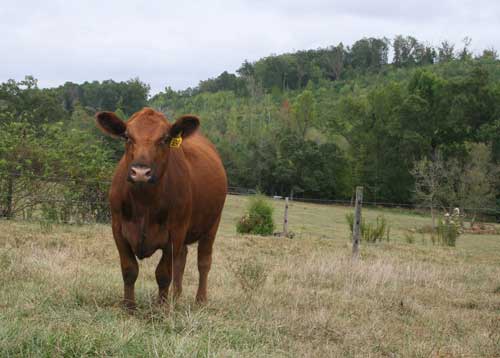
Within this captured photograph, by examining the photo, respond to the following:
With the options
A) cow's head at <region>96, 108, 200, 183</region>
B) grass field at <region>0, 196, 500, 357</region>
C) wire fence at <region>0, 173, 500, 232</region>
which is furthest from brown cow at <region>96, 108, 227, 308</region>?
wire fence at <region>0, 173, 500, 232</region>

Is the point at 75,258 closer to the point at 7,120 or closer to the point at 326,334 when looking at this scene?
the point at 326,334

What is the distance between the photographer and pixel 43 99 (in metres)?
43.2

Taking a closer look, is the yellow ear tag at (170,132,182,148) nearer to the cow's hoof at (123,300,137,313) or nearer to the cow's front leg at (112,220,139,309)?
the cow's front leg at (112,220,139,309)

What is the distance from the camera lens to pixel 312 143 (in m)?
61.9

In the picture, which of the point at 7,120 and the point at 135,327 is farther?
the point at 7,120

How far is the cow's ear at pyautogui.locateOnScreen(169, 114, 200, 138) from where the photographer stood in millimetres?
5957

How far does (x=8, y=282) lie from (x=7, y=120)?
14330 millimetres

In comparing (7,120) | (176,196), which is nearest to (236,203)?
(7,120)

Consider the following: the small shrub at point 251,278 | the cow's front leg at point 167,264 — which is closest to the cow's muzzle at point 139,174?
the cow's front leg at point 167,264

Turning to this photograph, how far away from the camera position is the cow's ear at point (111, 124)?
229 inches

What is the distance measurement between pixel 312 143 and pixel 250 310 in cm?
5638

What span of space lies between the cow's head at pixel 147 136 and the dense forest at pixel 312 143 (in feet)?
36.9

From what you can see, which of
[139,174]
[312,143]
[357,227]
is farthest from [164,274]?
[312,143]

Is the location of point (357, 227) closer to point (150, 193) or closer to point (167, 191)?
point (167, 191)
